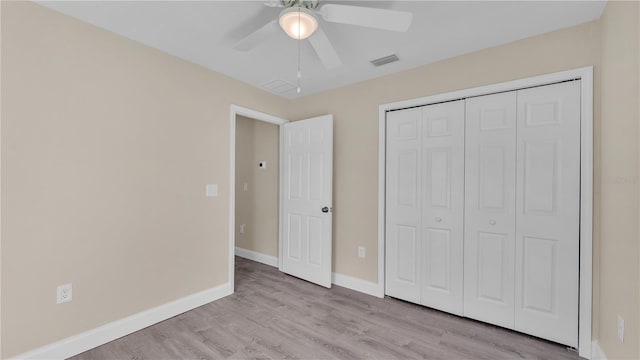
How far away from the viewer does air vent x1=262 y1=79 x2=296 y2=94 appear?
3.14 metres

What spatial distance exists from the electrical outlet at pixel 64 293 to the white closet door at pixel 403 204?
106 inches

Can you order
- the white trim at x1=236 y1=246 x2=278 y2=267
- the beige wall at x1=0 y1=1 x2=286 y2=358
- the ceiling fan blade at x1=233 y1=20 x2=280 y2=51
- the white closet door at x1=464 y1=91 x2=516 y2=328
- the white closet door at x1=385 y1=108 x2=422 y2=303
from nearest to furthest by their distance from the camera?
the ceiling fan blade at x1=233 y1=20 x2=280 y2=51, the beige wall at x1=0 y1=1 x2=286 y2=358, the white closet door at x1=464 y1=91 x2=516 y2=328, the white closet door at x1=385 y1=108 x2=422 y2=303, the white trim at x1=236 y1=246 x2=278 y2=267

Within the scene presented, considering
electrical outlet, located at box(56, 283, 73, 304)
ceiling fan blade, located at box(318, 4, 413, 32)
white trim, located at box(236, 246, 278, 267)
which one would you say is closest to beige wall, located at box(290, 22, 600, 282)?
white trim, located at box(236, 246, 278, 267)

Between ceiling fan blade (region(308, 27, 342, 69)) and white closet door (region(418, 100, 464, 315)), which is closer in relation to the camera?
ceiling fan blade (region(308, 27, 342, 69))

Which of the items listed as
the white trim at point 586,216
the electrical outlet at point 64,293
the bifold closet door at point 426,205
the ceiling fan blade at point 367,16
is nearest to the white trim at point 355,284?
the bifold closet door at point 426,205

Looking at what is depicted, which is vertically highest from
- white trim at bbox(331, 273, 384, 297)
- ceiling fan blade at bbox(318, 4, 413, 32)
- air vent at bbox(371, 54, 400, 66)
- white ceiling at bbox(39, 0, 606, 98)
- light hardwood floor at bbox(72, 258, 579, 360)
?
white ceiling at bbox(39, 0, 606, 98)

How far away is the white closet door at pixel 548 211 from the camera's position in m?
2.03

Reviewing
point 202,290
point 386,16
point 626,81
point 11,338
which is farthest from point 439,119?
point 11,338

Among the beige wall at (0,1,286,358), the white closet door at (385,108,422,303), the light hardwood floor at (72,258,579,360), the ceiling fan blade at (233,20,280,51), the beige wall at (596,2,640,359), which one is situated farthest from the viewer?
the white closet door at (385,108,422,303)

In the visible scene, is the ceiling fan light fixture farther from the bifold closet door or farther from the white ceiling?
the bifold closet door

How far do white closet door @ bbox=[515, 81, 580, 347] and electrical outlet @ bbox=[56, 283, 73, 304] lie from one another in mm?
3394

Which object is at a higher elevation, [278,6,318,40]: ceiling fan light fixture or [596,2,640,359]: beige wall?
[278,6,318,40]: ceiling fan light fixture

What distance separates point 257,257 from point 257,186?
1085 mm

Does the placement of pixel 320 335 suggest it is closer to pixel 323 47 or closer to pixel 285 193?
pixel 285 193
